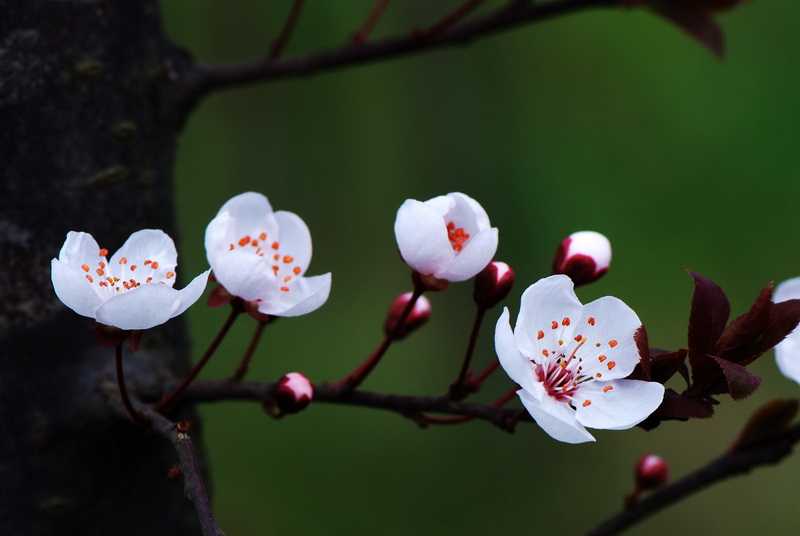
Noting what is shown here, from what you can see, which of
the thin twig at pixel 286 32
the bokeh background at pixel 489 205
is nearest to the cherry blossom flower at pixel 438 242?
the thin twig at pixel 286 32

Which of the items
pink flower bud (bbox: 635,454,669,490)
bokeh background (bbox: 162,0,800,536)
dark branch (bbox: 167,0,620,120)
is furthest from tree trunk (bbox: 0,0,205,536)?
bokeh background (bbox: 162,0,800,536)

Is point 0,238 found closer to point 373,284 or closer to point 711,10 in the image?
point 711,10

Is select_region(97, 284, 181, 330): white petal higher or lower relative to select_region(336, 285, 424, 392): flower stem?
higher

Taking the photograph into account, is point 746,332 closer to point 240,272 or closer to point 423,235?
point 423,235

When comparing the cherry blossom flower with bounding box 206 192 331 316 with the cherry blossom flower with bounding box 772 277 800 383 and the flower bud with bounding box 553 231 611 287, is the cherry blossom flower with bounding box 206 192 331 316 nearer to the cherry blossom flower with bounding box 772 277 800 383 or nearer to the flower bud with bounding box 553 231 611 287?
the flower bud with bounding box 553 231 611 287

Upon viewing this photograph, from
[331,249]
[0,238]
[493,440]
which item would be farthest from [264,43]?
[0,238]
